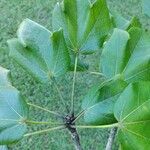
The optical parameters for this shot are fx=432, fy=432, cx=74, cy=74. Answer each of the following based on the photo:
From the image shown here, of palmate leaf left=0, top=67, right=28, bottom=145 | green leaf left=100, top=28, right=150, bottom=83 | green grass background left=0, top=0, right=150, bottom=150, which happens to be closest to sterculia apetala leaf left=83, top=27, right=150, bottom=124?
green leaf left=100, top=28, right=150, bottom=83

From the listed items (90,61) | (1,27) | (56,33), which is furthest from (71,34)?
(1,27)

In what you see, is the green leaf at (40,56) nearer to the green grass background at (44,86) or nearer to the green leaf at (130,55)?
the green leaf at (130,55)

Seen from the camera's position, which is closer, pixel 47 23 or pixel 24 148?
pixel 24 148

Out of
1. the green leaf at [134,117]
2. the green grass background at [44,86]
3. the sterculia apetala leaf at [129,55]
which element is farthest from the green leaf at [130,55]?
the green grass background at [44,86]

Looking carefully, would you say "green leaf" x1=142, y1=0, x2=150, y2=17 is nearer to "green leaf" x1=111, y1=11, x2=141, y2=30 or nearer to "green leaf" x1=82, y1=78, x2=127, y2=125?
"green leaf" x1=111, y1=11, x2=141, y2=30

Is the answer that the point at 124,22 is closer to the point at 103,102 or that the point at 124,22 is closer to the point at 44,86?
the point at 103,102

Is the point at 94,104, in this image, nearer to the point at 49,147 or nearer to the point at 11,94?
the point at 11,94
